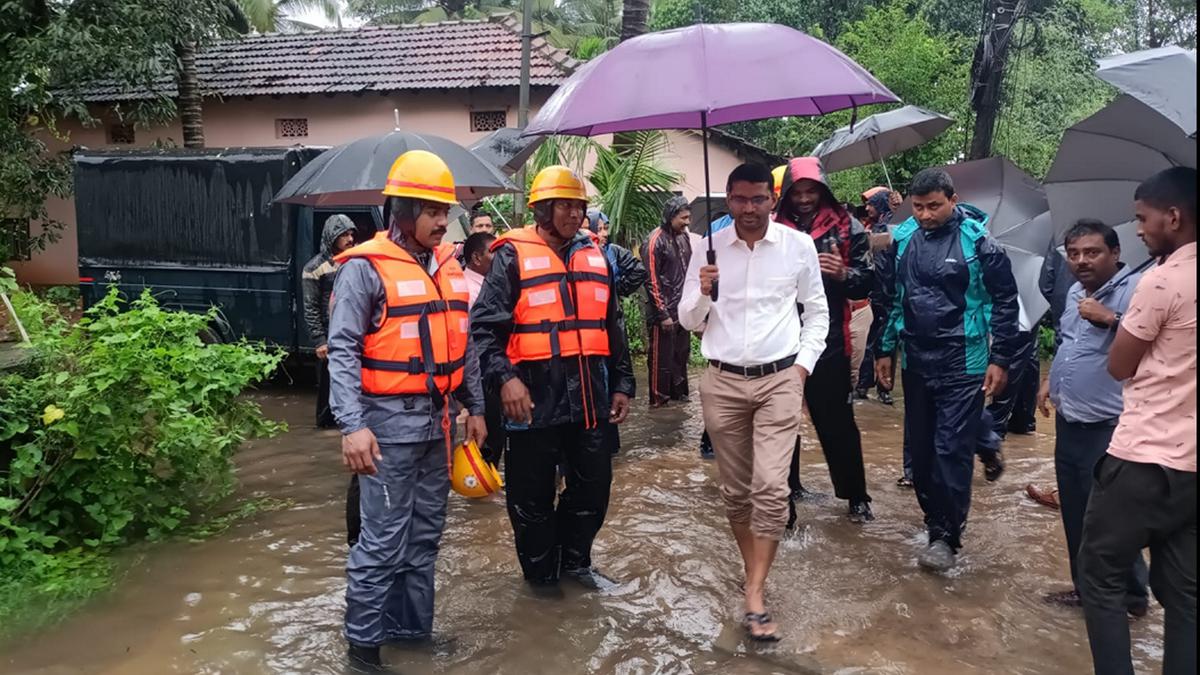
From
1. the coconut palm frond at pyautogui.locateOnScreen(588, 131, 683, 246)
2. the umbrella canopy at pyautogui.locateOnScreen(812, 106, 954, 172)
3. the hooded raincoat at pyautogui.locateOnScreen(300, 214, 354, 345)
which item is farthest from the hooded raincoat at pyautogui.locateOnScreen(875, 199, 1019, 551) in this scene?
the coconut palm frond at pyautogui.locateOnScreen(588, 131, 683, 246)

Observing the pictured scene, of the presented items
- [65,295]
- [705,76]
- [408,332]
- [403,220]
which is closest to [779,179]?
[705,76]

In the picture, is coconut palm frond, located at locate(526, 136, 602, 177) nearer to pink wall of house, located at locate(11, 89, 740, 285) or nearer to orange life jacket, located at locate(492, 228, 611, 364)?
pink wall of house, located at locate(11, 89, 740, 285)

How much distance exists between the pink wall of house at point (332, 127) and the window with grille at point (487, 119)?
0.06 meters

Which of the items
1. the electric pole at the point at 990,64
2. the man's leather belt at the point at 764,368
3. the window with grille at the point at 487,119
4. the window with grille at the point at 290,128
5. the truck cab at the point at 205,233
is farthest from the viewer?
the window with grille at the point at 290,128

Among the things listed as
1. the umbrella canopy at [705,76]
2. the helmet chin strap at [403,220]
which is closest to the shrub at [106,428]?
the helmet chin strap at [403,220]

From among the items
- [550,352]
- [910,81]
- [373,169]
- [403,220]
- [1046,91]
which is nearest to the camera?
[403,220]

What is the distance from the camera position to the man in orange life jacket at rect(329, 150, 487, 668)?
3.52 metres

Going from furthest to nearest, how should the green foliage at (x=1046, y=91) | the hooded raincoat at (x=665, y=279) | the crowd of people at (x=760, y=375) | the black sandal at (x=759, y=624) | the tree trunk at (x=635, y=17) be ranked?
the green foliage at (x=1046, y=91), the tree trunk at (x=635, y=17), the hooded raincoat at (x=665, y=279), the black sandal at (x=759, y=624), the crowd of people at (x=760, y=375)

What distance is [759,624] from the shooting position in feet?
12.9

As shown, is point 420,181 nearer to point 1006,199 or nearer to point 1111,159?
point 1111,159

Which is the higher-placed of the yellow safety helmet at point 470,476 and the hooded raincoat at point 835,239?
the hooded raincoat at point 835,239

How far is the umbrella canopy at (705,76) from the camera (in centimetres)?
355

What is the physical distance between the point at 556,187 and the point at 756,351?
113 cm

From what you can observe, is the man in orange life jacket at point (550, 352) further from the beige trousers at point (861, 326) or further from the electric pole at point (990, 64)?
the electric pole at point (990, 64)
